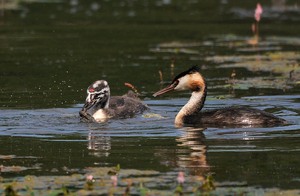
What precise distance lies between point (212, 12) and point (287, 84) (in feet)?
57.7

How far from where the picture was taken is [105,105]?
19953 mm

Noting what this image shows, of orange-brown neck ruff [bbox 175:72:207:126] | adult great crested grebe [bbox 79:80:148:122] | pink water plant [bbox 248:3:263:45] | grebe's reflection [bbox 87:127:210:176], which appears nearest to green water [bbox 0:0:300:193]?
grebe's reflection [bbox 87:127:210:176]

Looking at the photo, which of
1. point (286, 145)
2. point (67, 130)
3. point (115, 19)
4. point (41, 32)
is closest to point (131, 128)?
point (67, 130)

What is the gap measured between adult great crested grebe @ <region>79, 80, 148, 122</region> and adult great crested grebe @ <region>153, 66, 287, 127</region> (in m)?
1.27

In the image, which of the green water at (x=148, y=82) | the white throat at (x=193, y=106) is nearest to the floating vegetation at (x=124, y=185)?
the green water at (x=148, y=82)

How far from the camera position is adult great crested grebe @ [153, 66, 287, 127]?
690 inches

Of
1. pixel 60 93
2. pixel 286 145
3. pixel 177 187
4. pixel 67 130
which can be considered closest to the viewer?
pixel 177 187

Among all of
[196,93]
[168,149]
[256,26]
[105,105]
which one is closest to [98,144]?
[168,149]

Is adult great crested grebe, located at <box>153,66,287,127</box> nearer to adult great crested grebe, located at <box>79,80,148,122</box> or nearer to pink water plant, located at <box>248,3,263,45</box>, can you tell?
adult great crested grebe, located at <box>79,80,148,122</box>

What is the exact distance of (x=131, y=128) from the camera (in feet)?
58.3

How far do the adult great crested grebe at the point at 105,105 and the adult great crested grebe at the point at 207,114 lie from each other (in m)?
1.27

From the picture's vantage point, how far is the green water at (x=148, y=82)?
1416 cm

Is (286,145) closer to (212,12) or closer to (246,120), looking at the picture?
(246,120)

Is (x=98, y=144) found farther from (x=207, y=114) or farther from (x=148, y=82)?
(x=148, y=82)
